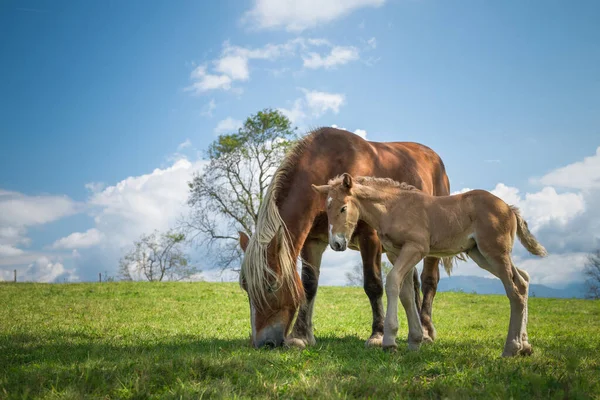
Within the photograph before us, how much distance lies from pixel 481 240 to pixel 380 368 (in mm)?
2560

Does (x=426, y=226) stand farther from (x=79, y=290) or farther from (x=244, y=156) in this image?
(x=244, y=156)

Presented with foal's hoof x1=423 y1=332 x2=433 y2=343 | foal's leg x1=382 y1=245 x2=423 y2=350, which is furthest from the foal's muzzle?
foal's hoof x1=423 y1=332 x2=433 y2=343

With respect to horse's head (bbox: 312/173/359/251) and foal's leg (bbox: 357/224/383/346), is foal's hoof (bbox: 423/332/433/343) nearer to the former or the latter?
foal's leg (bbox: 357/224/383/346)

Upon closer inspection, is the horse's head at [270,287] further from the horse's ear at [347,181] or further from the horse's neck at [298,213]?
the horse's ear at [347,181]

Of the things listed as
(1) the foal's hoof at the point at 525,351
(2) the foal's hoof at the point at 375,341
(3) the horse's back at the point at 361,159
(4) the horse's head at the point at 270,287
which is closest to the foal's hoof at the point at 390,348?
(2) the foal's hoof at the point at 375,341

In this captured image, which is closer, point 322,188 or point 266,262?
point 266,262

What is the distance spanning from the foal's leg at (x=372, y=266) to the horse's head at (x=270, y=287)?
1.57 m

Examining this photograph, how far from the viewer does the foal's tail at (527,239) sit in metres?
7.28

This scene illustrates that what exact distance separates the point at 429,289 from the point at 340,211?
429 centimetres

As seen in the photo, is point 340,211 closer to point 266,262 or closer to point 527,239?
point 266,262

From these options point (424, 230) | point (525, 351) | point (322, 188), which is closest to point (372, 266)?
point (424, 230)

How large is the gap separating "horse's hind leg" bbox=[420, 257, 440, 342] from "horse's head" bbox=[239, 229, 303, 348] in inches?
150

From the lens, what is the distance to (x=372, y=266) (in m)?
8.06

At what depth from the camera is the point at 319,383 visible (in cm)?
453
